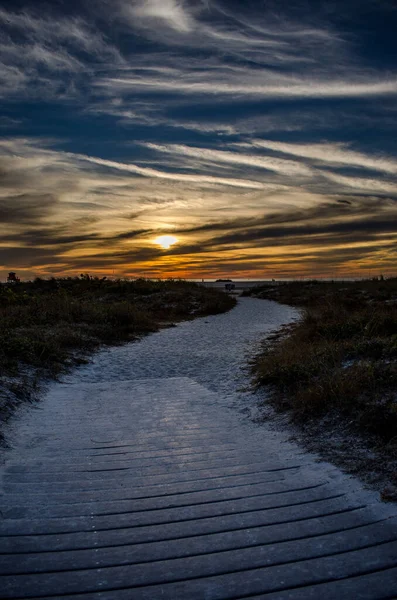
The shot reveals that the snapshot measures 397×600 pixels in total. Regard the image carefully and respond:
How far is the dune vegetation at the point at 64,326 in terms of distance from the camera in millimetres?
9609

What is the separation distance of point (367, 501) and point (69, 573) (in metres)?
2.64

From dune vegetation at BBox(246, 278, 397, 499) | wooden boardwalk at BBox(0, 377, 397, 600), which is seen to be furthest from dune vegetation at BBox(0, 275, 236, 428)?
dune vegetation at BBox(246, 278, 397, 499)

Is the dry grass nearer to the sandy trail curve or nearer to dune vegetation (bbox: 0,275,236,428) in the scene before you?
the sandy trail curve

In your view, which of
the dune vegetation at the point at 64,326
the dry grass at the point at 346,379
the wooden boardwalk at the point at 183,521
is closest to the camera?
the wooden boardwalk at the point at 183,521

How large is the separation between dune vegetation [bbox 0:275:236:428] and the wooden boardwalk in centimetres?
249

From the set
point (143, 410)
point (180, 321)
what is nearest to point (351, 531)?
point (143, 410)

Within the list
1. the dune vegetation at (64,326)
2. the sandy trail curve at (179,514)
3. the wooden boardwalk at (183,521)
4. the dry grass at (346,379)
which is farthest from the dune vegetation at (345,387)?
the dune vegetation at (64,326)

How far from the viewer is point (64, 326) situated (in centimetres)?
1617

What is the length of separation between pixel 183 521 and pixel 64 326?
42.7 feet

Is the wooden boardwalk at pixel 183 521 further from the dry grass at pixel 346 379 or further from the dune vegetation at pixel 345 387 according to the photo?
the dry grass at pixel 346 379

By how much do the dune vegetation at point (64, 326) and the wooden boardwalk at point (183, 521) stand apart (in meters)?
Answer: 2.49

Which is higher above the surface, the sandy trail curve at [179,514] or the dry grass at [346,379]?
the dry grass at [346,379]

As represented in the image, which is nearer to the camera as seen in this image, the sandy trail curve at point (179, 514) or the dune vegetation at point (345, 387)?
the sandy trail curve at point (179, 514)

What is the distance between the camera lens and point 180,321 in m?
24.2
